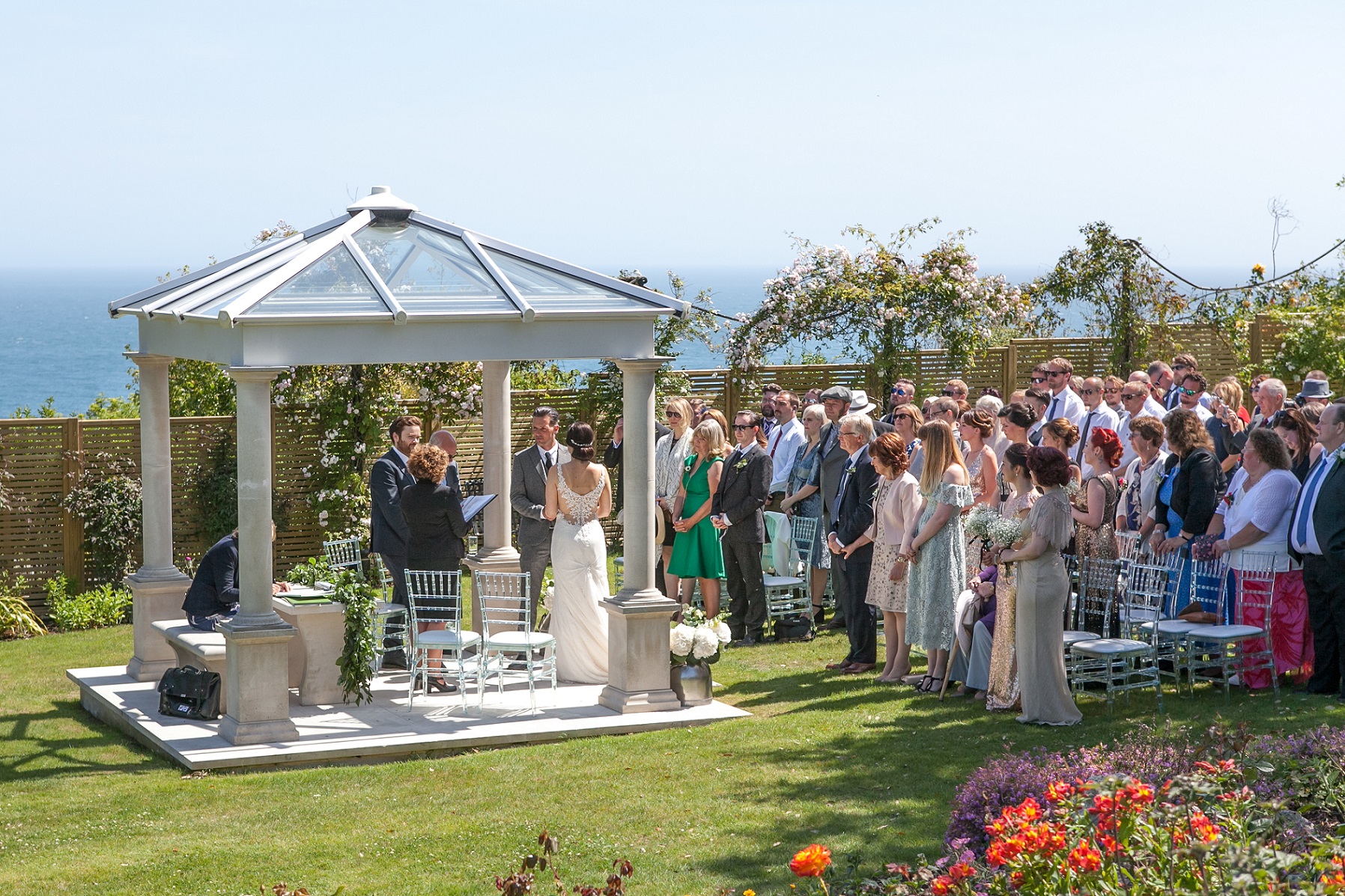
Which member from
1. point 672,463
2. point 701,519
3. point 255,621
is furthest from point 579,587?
point 255,621

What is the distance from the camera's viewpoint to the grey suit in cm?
1238

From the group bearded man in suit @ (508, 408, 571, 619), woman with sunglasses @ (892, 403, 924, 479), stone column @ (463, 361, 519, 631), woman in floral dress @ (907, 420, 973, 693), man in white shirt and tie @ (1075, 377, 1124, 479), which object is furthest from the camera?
man in white shirt and tie @ (1075, 377, 1124, 479)

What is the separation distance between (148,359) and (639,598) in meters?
4.29

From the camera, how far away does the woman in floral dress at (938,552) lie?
33.4 feet

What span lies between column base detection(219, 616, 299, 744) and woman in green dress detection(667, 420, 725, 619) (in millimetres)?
4134

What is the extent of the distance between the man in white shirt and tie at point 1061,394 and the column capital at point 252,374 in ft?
27.0

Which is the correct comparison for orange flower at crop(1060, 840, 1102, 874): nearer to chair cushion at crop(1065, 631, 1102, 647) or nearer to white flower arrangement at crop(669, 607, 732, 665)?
chair cushion at crop(1065, 631, 1102, 647)

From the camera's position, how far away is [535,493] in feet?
40.8

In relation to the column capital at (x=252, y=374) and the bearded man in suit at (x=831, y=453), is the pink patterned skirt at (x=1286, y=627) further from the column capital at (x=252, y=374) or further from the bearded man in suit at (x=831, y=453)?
the column capital at (x=252, y=374)

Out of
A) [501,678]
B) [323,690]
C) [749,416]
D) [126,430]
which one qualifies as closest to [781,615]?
[749,416]

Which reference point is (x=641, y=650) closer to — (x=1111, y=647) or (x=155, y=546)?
(x=1111, y=647)

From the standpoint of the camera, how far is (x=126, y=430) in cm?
1536

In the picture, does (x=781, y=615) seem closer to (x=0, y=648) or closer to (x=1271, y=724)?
(x=1271, y=724)

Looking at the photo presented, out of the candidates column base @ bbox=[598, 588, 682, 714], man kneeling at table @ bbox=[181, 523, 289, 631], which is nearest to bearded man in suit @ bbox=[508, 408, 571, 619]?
column base @ bbox=[598, 588, 682, 714]
